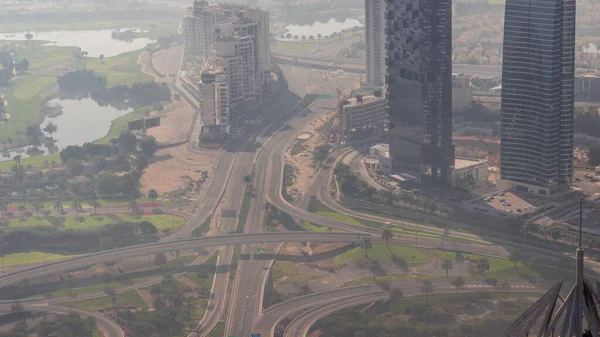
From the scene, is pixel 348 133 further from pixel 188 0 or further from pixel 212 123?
pixel 188 0

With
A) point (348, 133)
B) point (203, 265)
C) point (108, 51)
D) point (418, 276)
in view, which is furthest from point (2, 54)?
point (418, 276)

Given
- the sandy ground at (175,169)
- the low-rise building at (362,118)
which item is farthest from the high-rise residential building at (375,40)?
the sandy ground at (175,169)

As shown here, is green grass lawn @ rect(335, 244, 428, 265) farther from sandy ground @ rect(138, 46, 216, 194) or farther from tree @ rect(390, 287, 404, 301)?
sandy ground @ rect(138, 46, 216, 194)

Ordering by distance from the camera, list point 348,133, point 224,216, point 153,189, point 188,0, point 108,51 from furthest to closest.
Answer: point 188,0 < point 108,51 < point 348,133 < point 153,189 < point 224,216

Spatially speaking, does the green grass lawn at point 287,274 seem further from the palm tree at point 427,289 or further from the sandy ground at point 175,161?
the sandy ground at point 175,161

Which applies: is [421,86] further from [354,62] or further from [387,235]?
[354,62]
